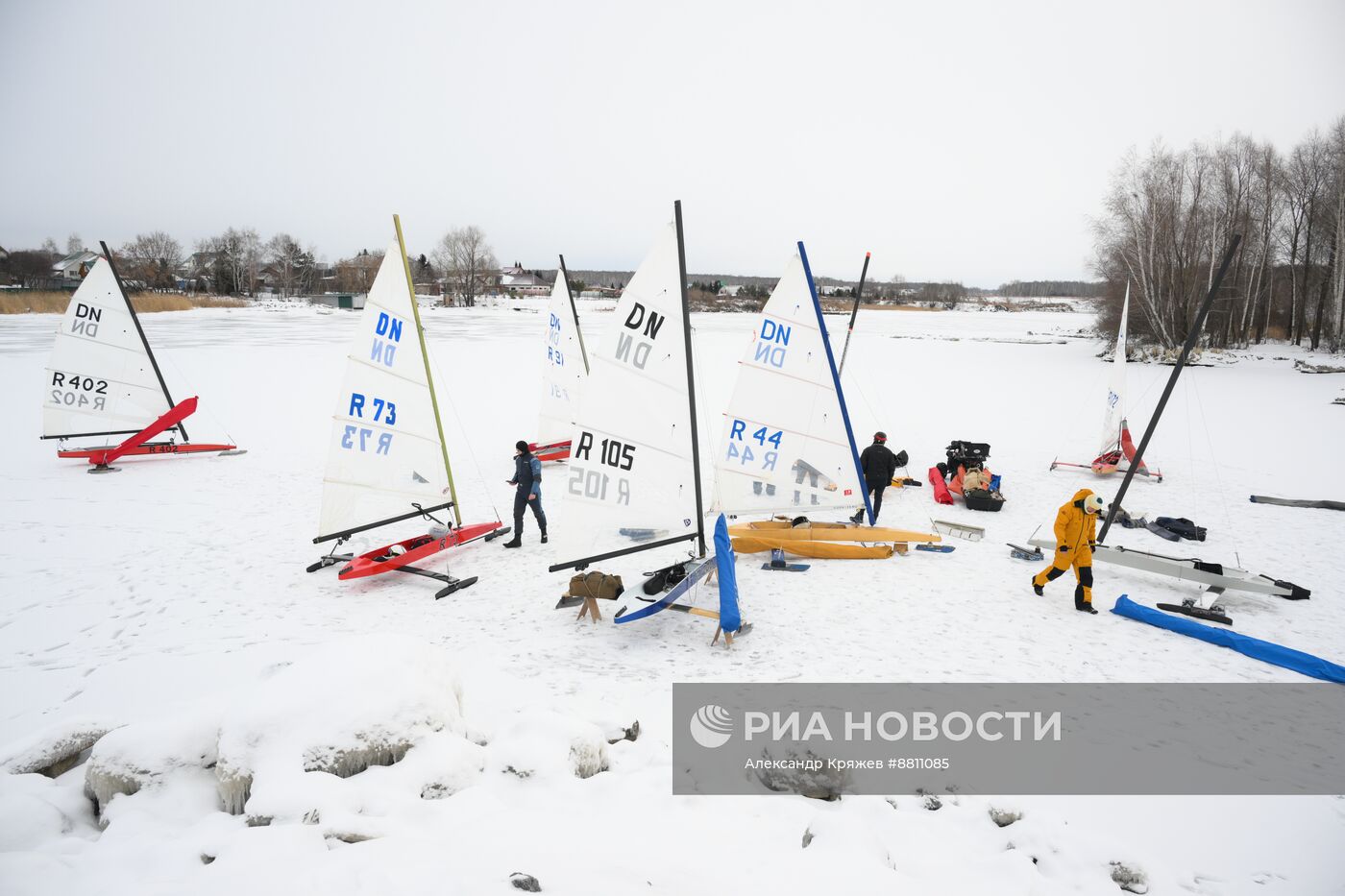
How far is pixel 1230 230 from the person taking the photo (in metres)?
29.7

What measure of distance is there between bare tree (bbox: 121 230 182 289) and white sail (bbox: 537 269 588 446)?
84509 millimetres

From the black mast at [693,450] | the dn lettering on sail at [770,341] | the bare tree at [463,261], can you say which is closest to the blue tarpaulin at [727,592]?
the black mast at [693,450]

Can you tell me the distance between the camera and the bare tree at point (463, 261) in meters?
74.9

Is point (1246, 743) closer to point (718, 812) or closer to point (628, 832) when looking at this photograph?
point (718, 812)

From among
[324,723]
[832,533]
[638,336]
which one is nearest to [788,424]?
[832,533]

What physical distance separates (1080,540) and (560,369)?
28.4 feet

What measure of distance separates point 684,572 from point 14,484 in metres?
11.7

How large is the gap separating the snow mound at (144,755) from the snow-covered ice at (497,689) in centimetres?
2

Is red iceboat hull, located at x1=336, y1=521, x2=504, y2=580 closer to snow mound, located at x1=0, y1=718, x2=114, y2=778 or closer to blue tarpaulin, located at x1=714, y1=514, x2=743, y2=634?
snow mound, located at x1=0, y1=718, x2=114, y2=778

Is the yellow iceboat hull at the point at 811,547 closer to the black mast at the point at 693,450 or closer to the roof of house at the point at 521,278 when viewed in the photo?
the black mast at the point at 693,450

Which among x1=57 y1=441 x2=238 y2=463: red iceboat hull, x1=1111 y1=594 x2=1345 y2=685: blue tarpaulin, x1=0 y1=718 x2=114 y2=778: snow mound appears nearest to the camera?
x1=0 y1=718 x2=114 y2=778: snow mound

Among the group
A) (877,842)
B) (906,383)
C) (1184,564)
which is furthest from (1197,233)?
(877,842)

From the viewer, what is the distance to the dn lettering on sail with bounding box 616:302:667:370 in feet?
19.6

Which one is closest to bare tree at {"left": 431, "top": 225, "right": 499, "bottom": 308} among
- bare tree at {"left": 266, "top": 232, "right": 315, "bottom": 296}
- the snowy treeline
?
bare tree at {"left": 266, "top": 232, "right": 315, "bottom": 296}
